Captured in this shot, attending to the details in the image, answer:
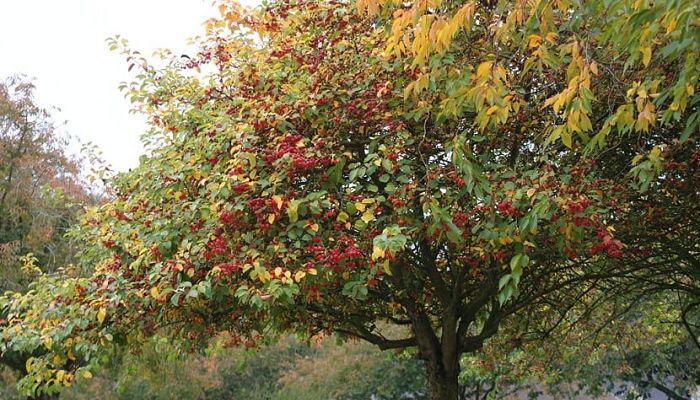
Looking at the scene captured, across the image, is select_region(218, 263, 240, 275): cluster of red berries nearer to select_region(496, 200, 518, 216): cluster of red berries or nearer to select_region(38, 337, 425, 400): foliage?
select_region(496, 200, 518, 216): cluster of red berries

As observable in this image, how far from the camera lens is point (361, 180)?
5.19 m

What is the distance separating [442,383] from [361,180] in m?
2.62

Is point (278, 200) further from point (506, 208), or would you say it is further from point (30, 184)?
point (30, 184)

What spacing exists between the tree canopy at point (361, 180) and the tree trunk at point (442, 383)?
56 cm

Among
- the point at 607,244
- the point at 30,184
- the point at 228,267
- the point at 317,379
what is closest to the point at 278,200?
the point at 228,267

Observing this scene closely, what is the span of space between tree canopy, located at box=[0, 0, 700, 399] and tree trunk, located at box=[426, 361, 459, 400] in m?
0.56

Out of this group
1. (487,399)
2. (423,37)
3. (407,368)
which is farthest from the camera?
(407,368)

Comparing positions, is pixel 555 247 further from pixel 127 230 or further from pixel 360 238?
pixel 127 230

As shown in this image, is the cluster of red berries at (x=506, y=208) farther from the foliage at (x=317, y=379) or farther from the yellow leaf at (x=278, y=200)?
the foliage at (x=317, y=379)

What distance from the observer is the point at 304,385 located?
750 inches

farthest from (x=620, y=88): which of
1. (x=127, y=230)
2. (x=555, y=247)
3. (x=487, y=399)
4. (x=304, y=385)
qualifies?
(x=304, y=385)

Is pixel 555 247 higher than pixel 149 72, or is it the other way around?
pixel 149 72

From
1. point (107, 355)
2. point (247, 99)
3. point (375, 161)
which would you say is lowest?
point (107, 355)

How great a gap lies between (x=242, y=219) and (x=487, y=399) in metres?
12.6
